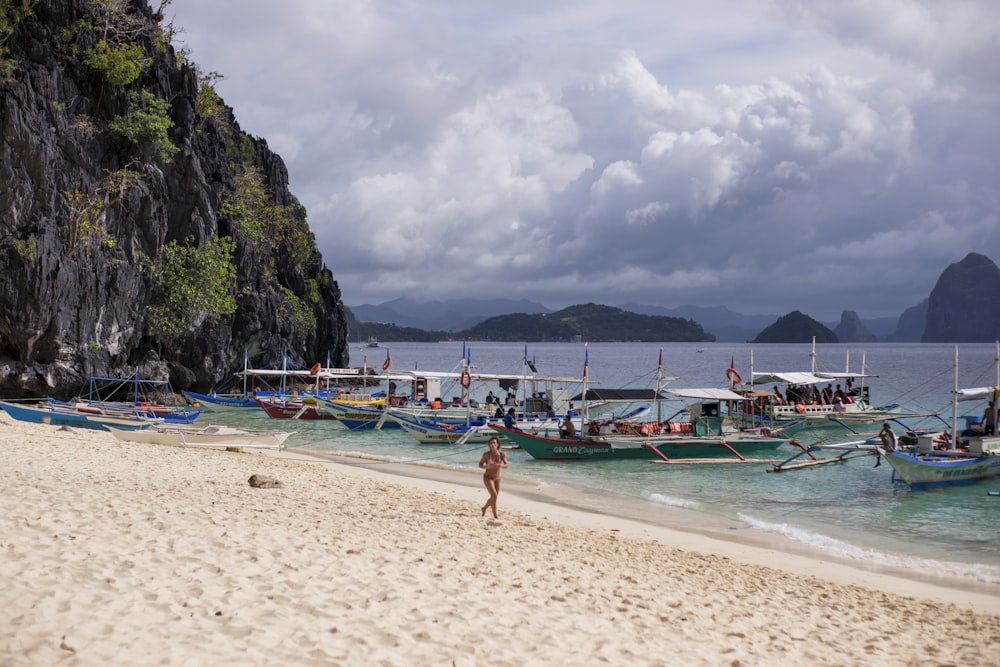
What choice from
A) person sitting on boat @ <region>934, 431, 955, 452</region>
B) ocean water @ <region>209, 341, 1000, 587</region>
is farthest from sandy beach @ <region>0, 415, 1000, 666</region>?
person sitting on boat @ <region>934, 431, 955, 452</region>

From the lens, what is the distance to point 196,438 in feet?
91.8

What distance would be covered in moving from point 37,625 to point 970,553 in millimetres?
18511

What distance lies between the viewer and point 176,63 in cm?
5391

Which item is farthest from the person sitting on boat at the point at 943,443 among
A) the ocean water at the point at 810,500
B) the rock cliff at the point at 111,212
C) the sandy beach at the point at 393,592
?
the rock cliff at the point at 111,212

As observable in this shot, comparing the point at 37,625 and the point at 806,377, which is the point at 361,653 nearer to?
the point at 37,625

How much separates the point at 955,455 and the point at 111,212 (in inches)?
1762

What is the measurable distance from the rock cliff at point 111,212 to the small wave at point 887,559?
37.7 meters

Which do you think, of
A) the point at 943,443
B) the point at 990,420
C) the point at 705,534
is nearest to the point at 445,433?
the point at 705,534

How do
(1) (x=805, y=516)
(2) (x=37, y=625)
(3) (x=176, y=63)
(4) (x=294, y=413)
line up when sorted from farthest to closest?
(3) (x=176, y=63), (4) (x=294, y=413), (1) (x=805, y=516), (2) (x=37, y=625)

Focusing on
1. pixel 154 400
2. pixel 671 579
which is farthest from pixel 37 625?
pixel 154 400

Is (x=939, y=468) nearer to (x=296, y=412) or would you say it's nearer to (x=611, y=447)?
(x=611, y=447)

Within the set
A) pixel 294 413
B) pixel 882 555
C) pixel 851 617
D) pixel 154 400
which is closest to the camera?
pixel 851 617

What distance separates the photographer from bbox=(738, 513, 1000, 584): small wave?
15.3 m

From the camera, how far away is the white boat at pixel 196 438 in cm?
2717
